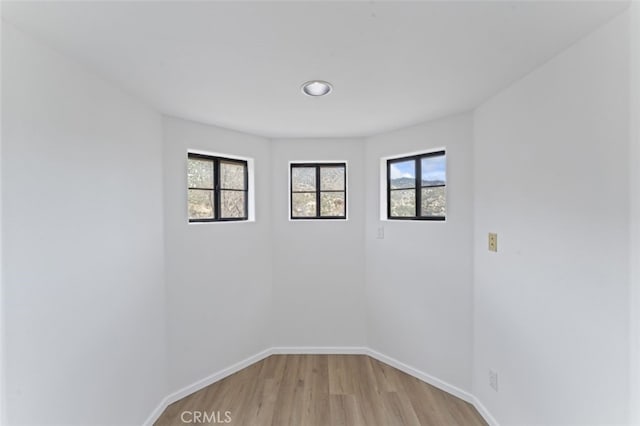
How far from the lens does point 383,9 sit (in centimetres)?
100

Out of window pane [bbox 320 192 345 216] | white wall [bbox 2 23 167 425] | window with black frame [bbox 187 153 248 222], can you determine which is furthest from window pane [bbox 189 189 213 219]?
window pane [bbox 320 192 345 216]

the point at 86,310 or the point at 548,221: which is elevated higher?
the point at 548,221

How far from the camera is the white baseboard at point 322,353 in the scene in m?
2.00

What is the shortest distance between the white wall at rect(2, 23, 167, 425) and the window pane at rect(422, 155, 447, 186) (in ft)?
7.29

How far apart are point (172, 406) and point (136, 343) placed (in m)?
0.71

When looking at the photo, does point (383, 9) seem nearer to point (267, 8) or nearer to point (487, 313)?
point (267, 8)

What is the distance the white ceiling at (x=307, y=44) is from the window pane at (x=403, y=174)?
0.81m

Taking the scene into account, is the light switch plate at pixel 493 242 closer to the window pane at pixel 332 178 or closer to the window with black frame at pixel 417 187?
the window with black frame at pixel 417 187

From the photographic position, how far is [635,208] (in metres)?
1.02

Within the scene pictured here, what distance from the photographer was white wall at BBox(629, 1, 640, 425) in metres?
1.00

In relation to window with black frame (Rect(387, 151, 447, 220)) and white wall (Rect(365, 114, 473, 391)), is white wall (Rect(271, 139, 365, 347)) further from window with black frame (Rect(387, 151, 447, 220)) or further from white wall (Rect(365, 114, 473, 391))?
window with black frame (Rect(387, 151, 447, 220))

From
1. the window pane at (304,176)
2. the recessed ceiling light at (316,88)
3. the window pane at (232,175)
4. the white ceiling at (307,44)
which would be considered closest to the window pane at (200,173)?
the window pane at (232,175)

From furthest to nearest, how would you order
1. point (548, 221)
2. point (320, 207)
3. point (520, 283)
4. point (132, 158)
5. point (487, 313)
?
point (320, 207)
point (487, 313)
point (132, 158)
point (520, 283)
point (548, 221)

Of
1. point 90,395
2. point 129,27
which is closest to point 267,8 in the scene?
point 129,27
